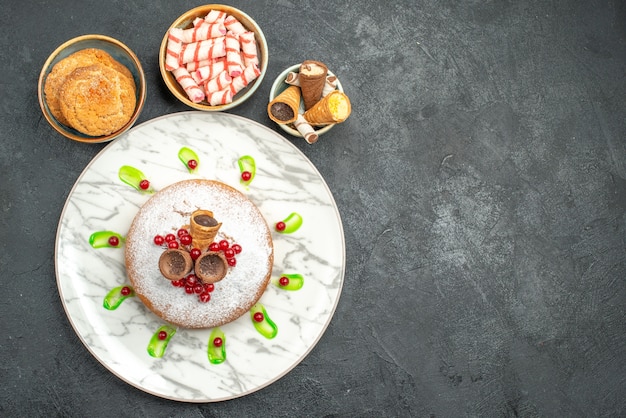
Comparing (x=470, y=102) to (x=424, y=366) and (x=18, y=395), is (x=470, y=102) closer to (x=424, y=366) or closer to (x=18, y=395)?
(x=424, y=366)

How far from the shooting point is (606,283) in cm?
296

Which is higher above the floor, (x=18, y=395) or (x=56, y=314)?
(x=56, y=314)

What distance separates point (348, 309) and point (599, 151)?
57.1 inches

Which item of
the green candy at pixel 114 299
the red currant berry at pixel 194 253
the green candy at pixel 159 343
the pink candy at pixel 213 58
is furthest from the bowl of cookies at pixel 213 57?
the green candy at pixel 159 343

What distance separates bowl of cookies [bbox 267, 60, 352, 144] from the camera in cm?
251

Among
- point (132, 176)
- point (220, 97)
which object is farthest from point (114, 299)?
point (220, 97)

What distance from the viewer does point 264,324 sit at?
108 inches

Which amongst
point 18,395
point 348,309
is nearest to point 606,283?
point 348,309

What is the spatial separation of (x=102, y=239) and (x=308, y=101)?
3.61 ft

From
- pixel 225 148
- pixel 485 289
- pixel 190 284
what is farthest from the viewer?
pixel 485 289

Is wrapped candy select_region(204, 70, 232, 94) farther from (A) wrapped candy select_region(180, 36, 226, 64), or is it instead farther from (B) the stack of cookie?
(B) the stack of cookie

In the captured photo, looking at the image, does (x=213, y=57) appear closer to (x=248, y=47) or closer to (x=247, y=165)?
(x=248, y=47)

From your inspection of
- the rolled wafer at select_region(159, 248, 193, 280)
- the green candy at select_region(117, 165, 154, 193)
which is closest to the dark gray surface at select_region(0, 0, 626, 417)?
the green candy at select_region(117, 165, 154, 193)

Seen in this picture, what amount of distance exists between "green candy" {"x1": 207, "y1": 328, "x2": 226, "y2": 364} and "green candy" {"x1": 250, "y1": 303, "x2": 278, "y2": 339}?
0.16 m
